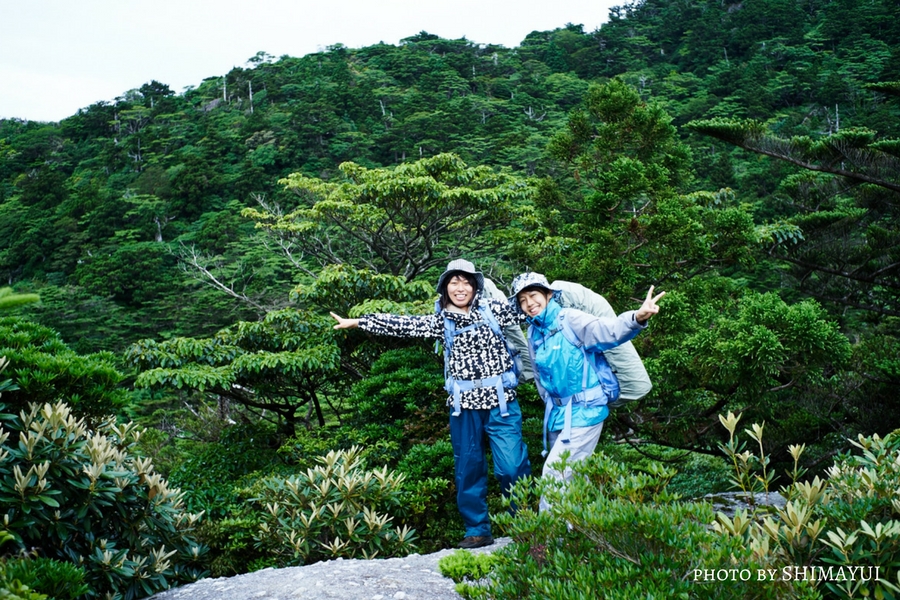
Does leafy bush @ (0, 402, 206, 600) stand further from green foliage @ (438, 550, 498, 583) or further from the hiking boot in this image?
the hiking boot

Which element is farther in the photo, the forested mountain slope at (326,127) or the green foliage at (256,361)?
the forested mountain slope at (326,127)

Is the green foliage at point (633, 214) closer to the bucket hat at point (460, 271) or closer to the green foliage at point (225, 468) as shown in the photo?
the bucket hat at point (460, 271)

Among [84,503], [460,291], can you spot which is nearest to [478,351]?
[460,291]

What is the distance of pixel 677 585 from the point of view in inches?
65.3

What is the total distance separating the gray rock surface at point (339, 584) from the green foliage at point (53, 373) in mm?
966

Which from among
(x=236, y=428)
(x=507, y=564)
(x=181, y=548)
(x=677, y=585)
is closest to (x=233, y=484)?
(x=236, y=428)

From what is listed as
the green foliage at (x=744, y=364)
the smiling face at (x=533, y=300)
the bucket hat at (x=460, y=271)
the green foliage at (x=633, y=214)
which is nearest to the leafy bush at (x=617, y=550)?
the smiling face at (x=533, y=300)

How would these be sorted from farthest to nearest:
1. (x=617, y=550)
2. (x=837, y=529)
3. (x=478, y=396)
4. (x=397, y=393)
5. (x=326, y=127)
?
(x=326, y=127)
(x=397, y=393)
(x=478, y=396)
(x=617, y=550)
(x=837, y=529)

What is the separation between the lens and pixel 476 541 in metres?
3.38

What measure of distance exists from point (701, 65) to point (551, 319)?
38232 mm

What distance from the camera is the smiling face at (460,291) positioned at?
3.56 m

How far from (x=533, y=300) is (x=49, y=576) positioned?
2.20 metres

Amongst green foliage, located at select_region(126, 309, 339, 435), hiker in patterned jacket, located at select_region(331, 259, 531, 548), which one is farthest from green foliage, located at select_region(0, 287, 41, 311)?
green foliage, located at select_region(126, 309, 339, 435)

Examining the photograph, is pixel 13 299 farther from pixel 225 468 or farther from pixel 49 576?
pixel 225 468
